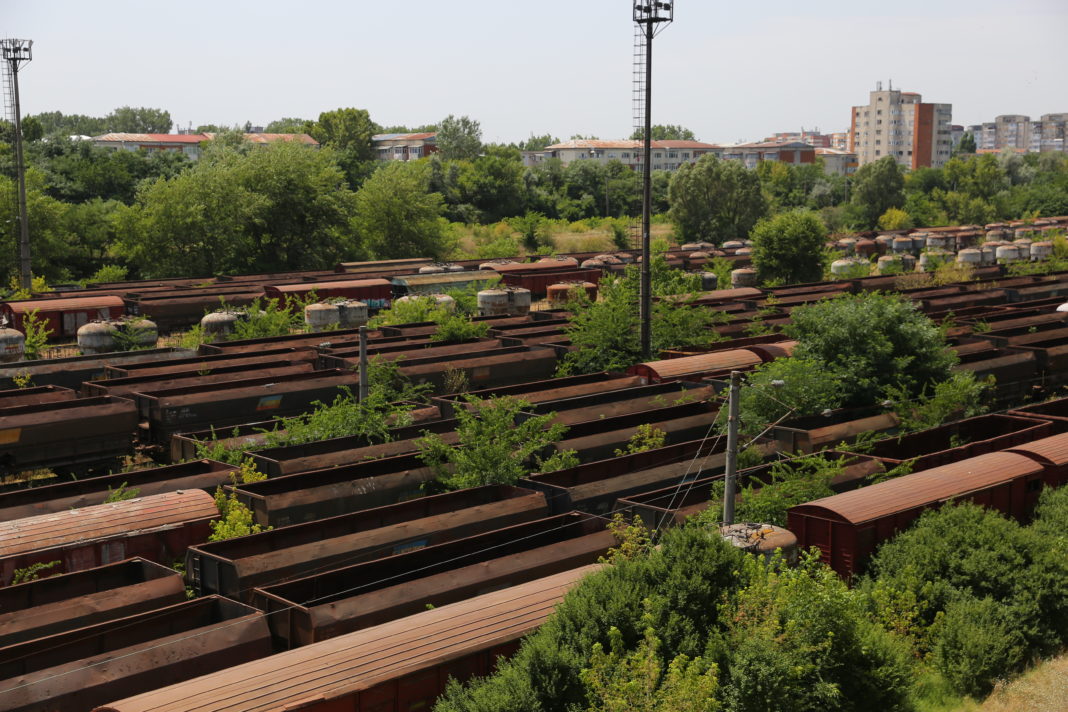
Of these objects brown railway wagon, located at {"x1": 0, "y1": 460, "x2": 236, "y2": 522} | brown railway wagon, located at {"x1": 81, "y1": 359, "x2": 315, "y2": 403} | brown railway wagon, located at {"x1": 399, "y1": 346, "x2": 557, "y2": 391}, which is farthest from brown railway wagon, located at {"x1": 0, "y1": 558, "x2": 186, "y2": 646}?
brown railway wagon, located at {"x1": 399, "y1": 346, "x2": 557, "y2": 391}

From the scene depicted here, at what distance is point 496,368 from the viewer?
34156 millimetres

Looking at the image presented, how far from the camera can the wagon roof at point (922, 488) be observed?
693 inches

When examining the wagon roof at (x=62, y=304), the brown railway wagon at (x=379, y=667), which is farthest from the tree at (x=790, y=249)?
the brown railway wagon at (x=379, y=667)

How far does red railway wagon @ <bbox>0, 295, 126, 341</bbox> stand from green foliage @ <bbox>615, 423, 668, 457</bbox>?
30.8 m

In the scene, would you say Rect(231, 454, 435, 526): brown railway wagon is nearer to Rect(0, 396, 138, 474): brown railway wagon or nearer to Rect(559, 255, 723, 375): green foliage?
Rect(0, 396, 138, 474): brown railway wagon

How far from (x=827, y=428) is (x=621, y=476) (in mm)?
6427

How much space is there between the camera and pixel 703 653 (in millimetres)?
12312

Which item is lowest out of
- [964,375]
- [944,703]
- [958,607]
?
[944,703]

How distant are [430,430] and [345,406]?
2177 mm

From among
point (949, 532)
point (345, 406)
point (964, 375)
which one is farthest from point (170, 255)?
point (949, 532)

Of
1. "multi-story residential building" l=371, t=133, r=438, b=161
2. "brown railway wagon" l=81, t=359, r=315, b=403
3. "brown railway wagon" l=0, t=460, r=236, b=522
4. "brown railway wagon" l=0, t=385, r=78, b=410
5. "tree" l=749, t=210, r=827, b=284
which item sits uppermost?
"multi-story residential building" l=371, t=133, r=438, b=161

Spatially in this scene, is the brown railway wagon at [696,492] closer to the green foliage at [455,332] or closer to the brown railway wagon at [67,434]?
the brown railway wagon at [67,434]

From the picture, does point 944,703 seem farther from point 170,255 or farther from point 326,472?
point 170,255

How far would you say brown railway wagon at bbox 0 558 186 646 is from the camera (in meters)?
14.2
